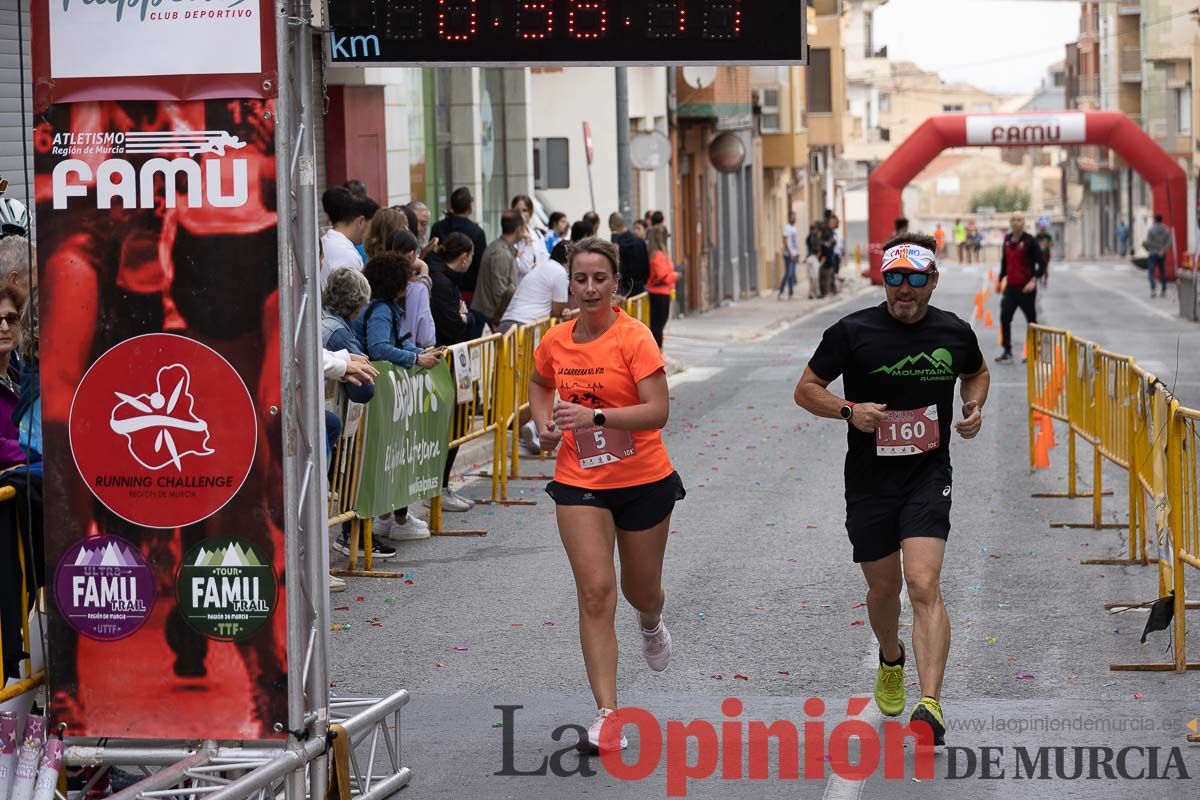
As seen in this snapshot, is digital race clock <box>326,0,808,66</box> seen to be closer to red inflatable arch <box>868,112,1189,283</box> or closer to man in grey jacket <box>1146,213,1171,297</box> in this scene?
red inflatable arch <box>868,112,1189,283</box>

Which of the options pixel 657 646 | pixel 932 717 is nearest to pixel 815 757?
pixel 932 717

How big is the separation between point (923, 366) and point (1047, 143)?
3674 centimetres

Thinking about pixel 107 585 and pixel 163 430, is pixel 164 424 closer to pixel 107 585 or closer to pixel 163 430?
pixel 163 430

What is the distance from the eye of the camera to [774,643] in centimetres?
908

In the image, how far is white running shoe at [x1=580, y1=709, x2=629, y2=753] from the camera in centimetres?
706

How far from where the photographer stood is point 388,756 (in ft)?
23.3

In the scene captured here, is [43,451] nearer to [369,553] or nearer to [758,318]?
[369,553]

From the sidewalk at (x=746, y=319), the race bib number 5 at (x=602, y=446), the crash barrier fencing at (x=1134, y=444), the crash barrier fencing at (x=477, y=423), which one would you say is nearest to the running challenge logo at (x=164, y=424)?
the race bib number 5 at (x=602, y=446)

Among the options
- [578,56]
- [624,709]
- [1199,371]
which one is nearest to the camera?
[578,56]

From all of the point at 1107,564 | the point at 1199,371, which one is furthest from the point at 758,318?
the point at 1107,564

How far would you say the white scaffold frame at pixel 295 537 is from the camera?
19.3 ft

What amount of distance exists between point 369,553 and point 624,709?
3.63m

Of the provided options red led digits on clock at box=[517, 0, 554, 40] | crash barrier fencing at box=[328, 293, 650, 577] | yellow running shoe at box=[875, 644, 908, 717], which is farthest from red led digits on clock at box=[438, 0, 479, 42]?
crash barrier fencing at box=[328, 293, 650, 577]

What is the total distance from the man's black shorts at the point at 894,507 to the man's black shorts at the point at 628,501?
0.75 m
